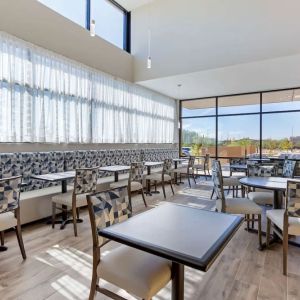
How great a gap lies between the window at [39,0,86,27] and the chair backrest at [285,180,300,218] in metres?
5.14

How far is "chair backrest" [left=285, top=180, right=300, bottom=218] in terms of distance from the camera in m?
2.15

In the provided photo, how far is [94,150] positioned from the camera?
541cm

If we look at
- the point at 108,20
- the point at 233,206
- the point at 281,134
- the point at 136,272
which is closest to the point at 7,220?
the point at 136,272

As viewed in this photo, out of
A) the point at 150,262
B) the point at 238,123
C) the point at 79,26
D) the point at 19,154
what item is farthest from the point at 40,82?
the point at 238,123

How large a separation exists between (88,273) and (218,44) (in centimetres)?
545

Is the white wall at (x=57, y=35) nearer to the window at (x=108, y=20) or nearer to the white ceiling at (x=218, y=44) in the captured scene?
the window at (x=108, y=20)

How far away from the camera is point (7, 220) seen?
2.39 meters

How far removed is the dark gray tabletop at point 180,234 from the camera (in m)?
1.04

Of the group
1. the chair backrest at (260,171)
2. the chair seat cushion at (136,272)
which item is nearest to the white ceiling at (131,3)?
the chair backrest at (260,171)

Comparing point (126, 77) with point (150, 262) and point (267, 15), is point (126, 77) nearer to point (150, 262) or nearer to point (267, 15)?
point (267, 15)

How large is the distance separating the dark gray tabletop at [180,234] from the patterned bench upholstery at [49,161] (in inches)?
118

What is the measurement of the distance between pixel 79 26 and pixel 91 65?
2.76 ft

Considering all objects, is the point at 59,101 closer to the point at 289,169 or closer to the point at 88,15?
Answer: the point at 88,15

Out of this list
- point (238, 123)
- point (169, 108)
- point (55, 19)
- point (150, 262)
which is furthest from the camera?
point (169, 108)
